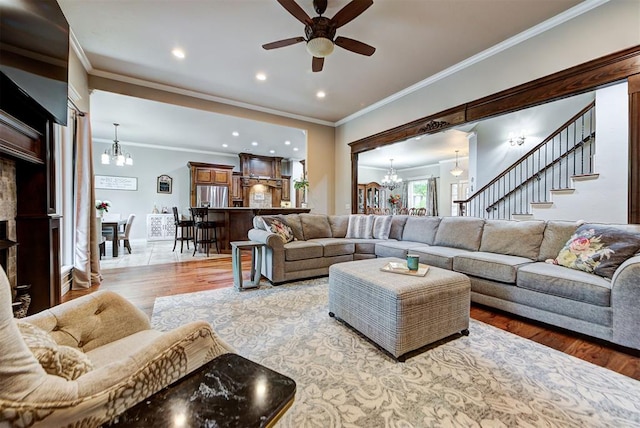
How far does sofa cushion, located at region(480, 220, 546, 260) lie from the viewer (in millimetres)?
2807

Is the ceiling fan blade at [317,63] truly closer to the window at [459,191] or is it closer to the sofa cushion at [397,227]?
the sofa cushion at [397,227]

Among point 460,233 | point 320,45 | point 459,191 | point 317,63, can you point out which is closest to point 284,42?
point 320,45

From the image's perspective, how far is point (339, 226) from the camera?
15.3ft

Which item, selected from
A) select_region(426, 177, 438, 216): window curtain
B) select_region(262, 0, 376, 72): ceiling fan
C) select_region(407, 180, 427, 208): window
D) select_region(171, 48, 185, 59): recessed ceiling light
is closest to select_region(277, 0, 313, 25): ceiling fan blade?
select_region(262, 0, 376, 72): ceiling fan

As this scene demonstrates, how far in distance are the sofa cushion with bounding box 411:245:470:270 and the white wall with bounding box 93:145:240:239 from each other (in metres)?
7.77

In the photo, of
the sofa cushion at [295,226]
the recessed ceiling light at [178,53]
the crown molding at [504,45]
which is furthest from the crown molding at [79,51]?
→ the crown molding at [504,45]

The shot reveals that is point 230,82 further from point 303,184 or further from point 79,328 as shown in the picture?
point 79,328

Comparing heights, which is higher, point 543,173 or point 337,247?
point 543,173

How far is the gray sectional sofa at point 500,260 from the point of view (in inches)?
75.2

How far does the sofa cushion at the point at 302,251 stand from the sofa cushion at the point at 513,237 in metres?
2.03

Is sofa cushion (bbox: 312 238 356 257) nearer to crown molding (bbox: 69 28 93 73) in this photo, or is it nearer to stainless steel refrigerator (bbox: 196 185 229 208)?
crown molding (bbox: 69 28 93 73)

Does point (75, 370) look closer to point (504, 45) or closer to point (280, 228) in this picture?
point (280, 228)

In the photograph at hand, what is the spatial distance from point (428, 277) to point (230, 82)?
13.3ft

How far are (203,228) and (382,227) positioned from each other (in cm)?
393
